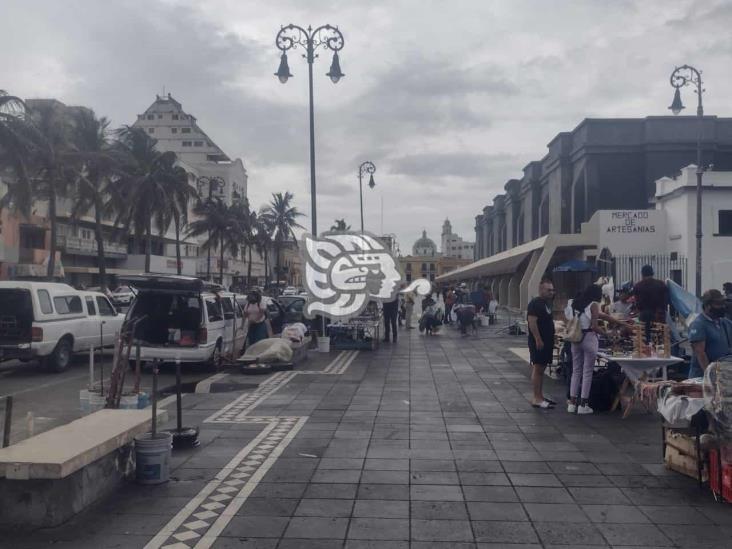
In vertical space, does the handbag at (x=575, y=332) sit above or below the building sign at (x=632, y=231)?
below

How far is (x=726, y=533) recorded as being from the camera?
16.5ft

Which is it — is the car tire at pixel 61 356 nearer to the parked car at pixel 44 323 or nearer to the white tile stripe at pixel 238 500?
the parked car at pixel 44 323

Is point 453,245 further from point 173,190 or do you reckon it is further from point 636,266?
point 636,266

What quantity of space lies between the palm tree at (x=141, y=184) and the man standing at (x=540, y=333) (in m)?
34.8

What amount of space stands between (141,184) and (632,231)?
89.6 ft

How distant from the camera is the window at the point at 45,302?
1437 centimetres

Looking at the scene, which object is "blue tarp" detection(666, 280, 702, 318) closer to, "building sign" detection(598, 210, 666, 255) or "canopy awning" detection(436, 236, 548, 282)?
"building sign" detection(598, 210, 666, 255)

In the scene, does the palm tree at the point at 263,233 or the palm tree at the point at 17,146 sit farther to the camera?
the palm tree at the point at 263,233

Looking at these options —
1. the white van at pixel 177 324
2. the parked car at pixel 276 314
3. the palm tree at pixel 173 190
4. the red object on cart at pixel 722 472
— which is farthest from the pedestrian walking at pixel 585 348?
the palm tree at pixel 173 190

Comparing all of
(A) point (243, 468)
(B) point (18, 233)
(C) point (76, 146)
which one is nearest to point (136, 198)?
(C) point (76, 146)

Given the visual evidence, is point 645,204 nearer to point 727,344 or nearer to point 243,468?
point 727,344

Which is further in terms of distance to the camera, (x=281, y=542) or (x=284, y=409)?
(x=284, y=409)

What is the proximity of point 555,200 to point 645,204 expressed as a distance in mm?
6418

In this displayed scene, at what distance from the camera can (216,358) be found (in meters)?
14.7
